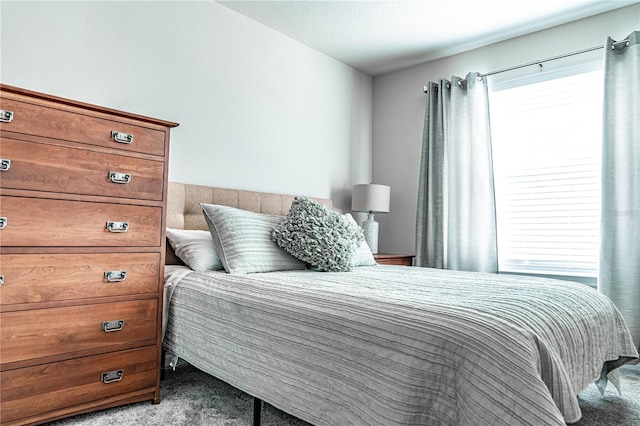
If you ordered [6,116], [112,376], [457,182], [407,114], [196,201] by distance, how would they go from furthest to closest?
[407,114], [457,182], [196,201], [112,376], [6,116]

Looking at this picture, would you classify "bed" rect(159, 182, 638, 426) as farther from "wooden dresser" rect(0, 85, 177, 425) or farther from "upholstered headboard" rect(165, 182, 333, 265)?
"upholstered headboard" rect(165, 182, 333, 265)

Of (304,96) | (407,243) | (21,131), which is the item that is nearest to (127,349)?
(21,131)

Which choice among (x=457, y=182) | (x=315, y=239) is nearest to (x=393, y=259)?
(x=457, y=182)

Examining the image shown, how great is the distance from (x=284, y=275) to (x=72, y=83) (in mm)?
1573

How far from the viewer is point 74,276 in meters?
1.75

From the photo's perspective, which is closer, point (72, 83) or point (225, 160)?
point (72, 83)

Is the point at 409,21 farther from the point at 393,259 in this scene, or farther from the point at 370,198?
the point at 393,259

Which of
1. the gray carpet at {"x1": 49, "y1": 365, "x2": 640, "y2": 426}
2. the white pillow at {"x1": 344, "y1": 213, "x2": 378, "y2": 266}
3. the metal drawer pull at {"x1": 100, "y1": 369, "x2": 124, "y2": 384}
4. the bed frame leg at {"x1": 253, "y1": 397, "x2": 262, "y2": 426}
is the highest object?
the white pillow at {"x1": 344, "y1": 213, "x2": 378, "y2": 266}

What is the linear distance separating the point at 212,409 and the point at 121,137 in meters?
1.27

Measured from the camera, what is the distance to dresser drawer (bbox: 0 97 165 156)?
1638 millimetres

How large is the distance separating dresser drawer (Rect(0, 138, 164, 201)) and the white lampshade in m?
2.08

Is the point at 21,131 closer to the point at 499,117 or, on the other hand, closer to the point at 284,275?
the point at 284,275

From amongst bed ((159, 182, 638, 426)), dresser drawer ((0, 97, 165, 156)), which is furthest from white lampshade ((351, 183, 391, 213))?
dresser drawer ((0, 97, 165, 156))

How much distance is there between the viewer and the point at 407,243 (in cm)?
414
